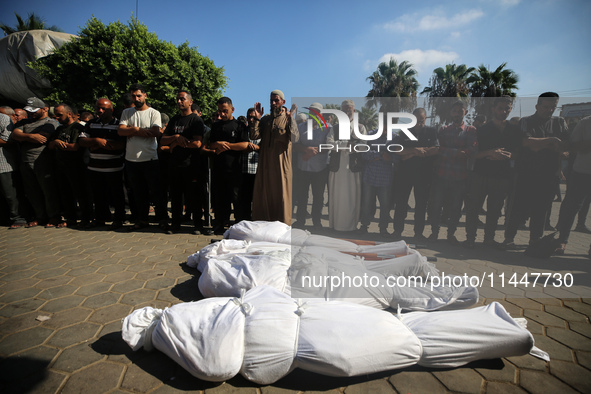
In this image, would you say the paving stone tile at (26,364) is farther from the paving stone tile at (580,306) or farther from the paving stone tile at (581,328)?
the paving stone tile at (580,306)

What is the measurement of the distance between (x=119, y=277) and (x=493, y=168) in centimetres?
399

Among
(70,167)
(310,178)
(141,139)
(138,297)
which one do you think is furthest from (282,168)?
(70,167)

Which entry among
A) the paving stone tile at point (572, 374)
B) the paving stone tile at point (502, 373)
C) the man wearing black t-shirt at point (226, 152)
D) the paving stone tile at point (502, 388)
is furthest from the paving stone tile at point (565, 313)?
the man wearing black t-shirt at point (226, 152)

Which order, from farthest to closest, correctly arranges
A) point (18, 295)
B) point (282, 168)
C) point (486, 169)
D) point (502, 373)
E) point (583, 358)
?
point (282, 168)
point (486, 169)
point (18, 295)
point (583, 358)
point (502, 373)

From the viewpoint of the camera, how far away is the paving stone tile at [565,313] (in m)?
2.10

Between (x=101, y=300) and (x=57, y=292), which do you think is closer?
(x=101, y=300)

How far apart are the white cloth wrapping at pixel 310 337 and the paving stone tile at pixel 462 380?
6 centimetres

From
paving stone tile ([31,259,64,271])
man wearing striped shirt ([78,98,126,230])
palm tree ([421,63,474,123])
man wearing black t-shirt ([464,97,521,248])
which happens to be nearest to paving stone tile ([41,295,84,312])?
paving stone tile ([31,259,64,271])

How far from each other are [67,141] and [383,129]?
15.8ft

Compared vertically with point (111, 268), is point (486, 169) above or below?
above

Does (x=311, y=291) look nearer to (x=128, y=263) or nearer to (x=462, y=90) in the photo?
(x=128, y=263)

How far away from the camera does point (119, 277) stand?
262 cm

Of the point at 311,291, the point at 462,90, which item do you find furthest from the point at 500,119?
the point at 462,90

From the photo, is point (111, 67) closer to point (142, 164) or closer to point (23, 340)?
point (142, 164)
